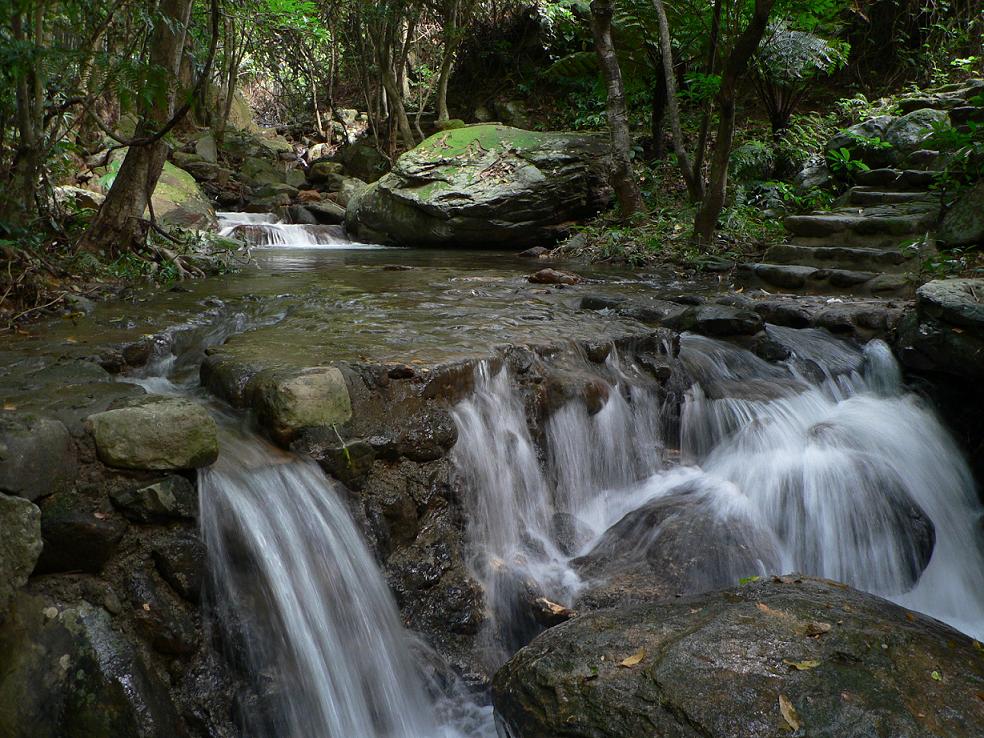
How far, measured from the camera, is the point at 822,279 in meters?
8.19

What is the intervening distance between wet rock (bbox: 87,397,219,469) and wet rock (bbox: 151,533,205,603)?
1.13ft

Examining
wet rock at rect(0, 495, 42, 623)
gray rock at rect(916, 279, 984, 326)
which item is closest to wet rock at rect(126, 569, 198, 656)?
wet rock at rect(0, 495, 42, 623)

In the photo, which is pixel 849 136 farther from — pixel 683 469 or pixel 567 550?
pixel 567 550

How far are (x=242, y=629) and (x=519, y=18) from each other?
1895 cm

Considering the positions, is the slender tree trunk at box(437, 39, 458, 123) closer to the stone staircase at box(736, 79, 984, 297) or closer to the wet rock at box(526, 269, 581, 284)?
the stone staircase at box(736, 79, 984, 297)

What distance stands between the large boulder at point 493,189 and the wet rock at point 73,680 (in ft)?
36.9

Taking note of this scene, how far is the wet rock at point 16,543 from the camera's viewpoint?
8.09ft

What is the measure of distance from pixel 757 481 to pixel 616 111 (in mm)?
8229

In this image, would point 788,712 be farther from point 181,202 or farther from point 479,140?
point 479,140

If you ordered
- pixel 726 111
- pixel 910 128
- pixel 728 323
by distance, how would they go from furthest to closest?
pixel 910 128 < pixel 726 111 < pixel 728 323

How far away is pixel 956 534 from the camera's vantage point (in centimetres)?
489

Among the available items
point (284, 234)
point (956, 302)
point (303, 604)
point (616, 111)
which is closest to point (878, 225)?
point (956, 302)

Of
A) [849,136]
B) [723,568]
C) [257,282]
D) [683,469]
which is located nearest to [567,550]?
[723,568]

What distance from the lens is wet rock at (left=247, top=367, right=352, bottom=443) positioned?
12.1 ft
